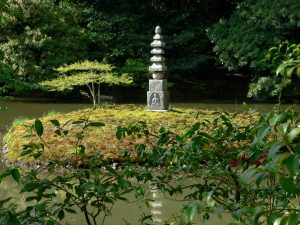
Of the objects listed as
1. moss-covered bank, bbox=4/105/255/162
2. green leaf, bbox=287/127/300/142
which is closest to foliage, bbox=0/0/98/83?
moss-covered bank, bbox=4/105/255/162

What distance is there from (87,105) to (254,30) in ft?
18.0

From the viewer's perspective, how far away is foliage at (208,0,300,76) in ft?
50.2

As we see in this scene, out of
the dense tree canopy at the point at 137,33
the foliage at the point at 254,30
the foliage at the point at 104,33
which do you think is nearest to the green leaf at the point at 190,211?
the foliage at the point at 254,30

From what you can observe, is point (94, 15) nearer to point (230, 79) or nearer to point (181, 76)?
point (181, 76)

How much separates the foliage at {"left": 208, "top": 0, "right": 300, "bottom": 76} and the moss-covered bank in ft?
18.1

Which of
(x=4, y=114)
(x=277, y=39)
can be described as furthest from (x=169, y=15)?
(x=4, y=114)

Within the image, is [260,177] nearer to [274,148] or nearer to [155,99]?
[274,148]

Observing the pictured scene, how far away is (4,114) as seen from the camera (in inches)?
553

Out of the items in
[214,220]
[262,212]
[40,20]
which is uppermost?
[40,20]

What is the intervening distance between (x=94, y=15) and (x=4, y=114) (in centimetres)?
637

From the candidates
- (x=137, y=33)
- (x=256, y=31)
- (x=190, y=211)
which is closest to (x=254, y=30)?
(x=256, y=31)

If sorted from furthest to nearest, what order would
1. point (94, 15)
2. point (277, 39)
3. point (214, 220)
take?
point (94, 15) < point (277, 39) < point (214, 220)

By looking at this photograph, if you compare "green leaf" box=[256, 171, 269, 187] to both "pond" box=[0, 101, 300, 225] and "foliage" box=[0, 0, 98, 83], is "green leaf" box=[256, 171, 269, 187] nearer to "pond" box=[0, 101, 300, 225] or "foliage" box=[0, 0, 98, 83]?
"pond" box=[0, 101, 300, 225]

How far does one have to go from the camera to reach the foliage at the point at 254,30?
50.2 ft
